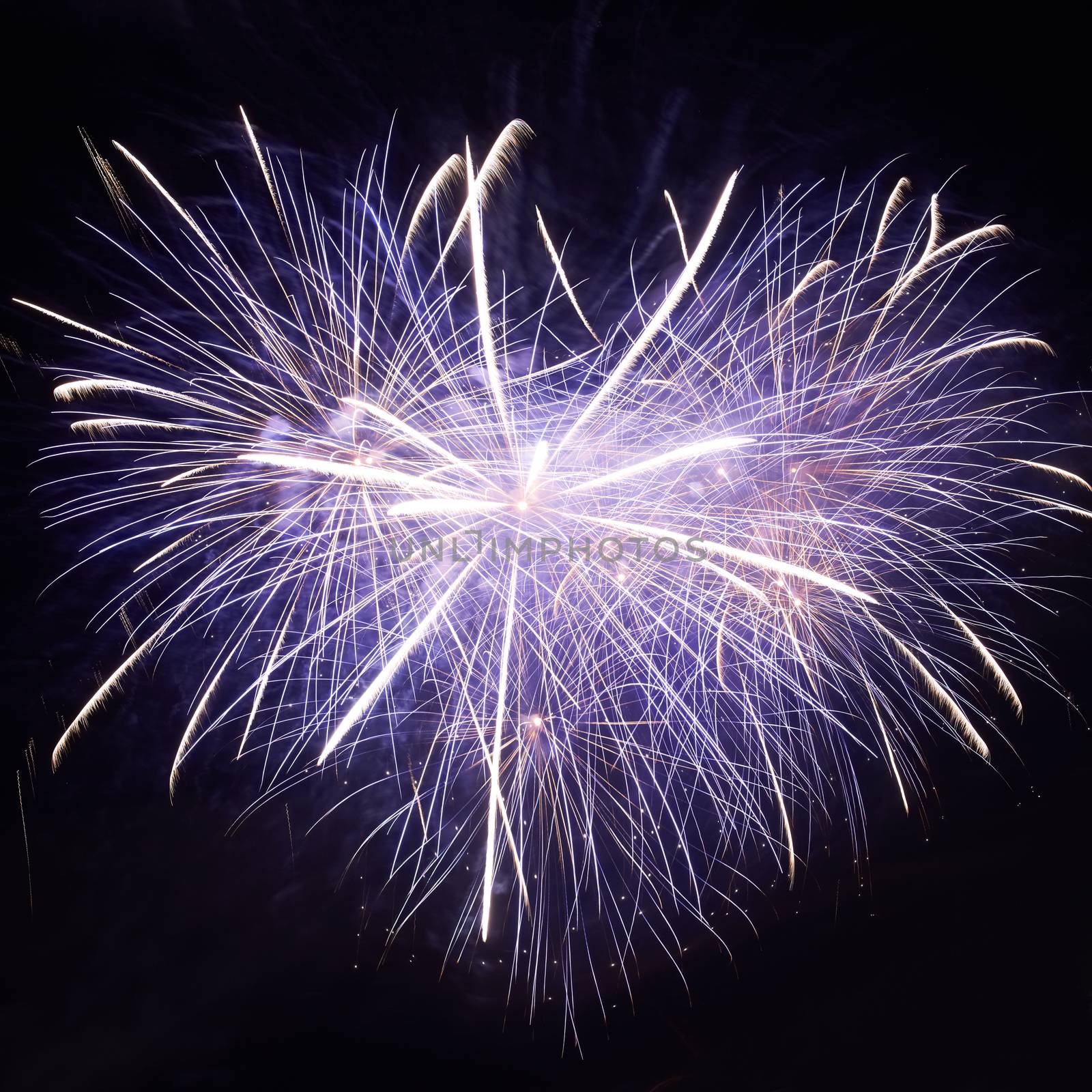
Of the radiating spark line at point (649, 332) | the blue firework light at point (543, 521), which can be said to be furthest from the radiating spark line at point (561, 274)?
the radiating spark line at point (649, 332)

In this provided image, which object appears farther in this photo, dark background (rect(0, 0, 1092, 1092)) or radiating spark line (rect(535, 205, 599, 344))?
radiating spark line (rect(535, 205, 599, 344))

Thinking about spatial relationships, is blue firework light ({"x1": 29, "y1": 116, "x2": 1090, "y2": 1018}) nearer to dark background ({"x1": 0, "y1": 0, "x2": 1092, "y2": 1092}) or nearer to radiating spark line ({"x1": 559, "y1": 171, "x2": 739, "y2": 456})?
radiating spark line ({"x1": 559, "y1": 171, "x2": 739, "y2": 456})

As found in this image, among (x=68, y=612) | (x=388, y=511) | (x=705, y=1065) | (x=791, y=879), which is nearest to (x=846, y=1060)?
(x=705, y=1065)

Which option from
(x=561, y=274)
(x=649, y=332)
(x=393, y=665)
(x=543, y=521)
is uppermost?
(x=561, y=274)

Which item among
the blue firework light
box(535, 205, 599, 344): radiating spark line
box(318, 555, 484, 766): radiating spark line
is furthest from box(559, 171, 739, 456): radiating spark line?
box(318, 555, 484, 766): radiating spark line

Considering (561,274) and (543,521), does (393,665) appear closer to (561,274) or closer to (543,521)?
(543,521)

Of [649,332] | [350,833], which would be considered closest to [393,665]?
[350,833]
